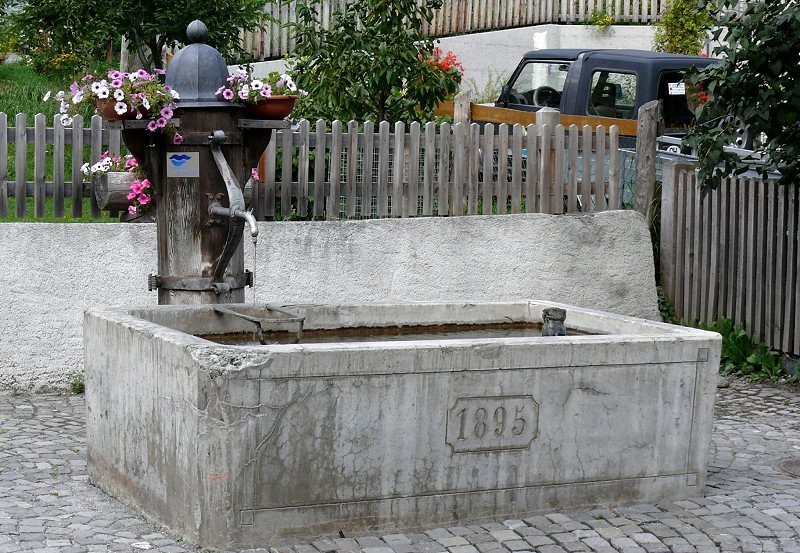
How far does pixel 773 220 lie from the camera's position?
9.14 m

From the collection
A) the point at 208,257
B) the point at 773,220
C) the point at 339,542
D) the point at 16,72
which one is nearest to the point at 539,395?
the point at 339,542

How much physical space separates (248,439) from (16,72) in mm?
16634

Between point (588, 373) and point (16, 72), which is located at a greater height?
point (16, 72)

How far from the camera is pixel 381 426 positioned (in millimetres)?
5051

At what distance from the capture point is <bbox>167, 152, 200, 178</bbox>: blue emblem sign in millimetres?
6773

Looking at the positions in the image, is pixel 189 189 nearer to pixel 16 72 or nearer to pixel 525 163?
pixel 525 163

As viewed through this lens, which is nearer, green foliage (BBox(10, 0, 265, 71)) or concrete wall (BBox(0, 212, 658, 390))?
concrete wall (BBox(0, 212, 658, 390))

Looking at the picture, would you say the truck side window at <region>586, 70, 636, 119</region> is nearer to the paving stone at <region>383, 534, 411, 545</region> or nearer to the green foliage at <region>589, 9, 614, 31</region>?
the paving stone at <region>383, 534, 411, 545</region>

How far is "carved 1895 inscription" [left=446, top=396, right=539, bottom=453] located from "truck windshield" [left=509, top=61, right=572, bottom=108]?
8140mm

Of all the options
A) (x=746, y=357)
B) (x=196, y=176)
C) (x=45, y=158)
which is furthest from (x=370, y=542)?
(x=746, y=357)

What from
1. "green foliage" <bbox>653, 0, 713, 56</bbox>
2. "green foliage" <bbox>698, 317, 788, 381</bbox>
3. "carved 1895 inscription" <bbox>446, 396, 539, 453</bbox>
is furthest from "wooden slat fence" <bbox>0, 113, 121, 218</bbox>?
"green foliage" <bbox>653, 0, 713, 56</bbox>

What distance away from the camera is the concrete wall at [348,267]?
26.8ft

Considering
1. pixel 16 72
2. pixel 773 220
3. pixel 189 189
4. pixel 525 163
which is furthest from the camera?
pixel 16 72

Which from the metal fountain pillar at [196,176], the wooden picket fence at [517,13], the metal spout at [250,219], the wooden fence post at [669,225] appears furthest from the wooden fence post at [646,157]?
the wooden picket fence at [517,13]
